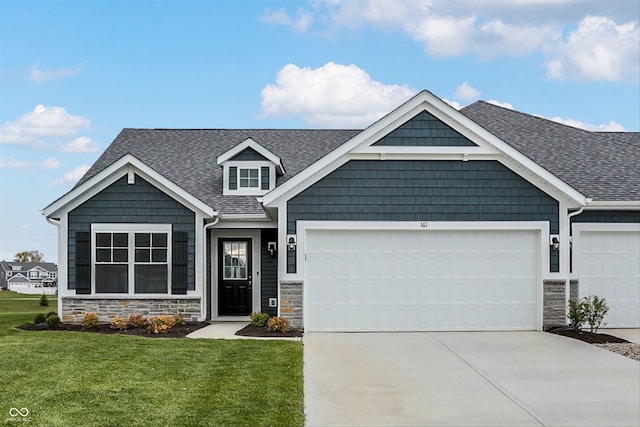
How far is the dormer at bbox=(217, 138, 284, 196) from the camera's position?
19281 mm

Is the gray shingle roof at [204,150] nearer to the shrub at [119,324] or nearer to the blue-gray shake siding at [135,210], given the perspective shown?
the blue-gray shake siding at [135,210]

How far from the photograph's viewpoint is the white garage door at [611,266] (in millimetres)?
16469

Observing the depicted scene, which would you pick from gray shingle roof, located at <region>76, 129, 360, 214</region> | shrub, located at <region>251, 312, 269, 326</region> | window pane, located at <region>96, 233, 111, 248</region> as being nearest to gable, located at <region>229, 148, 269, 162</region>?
gray shingle roof, located at <region>76, 129, 360, 214</region>

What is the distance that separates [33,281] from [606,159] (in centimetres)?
4131

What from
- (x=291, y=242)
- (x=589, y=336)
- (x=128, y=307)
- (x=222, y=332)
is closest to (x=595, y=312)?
(x=589, y=336)

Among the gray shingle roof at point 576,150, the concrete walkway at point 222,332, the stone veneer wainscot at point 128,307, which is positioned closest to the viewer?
the concrete walkway at point 222,332

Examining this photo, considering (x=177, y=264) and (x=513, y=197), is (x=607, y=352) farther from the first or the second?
(x=177, y=264)

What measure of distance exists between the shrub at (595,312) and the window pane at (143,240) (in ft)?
31.2

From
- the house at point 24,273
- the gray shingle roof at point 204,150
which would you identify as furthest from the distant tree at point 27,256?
the gray shingle roof at point 204,150

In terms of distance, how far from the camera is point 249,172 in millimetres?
19453

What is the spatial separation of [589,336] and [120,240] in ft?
33.5

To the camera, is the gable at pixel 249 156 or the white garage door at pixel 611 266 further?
the gable at pixel 249 156

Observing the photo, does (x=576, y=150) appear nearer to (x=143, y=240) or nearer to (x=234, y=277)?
(x=234, y=277)

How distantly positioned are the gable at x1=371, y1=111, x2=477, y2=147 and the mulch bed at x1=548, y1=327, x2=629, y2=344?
451 cm
